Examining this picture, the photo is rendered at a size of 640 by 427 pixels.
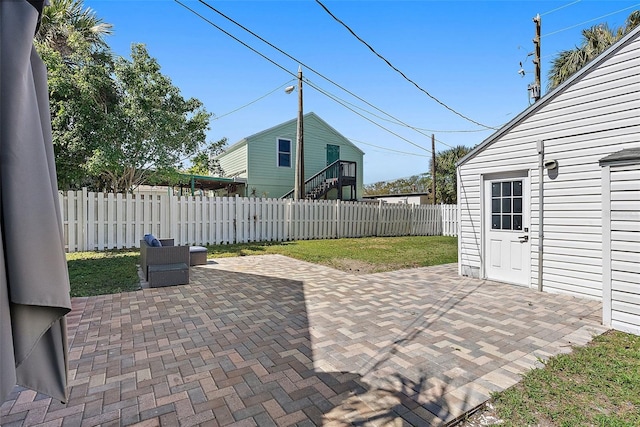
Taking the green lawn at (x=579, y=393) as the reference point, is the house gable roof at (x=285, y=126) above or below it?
above

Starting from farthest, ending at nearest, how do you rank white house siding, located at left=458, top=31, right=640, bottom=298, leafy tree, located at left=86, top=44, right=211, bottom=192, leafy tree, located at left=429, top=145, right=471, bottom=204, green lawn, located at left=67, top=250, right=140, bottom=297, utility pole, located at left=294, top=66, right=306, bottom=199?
leafy tree, located at left=429, top=145, right=471, bottom=204 < utility pole, located at left=294, top=66, right=306, bottom=199 < leafy tree, located at left=86, top=44, right=211, bottom=192 < green lawn, located at left=67, top=250, right=140, bottom=297 < white house siding, located at left=458, top=31, right=640, bottom=298

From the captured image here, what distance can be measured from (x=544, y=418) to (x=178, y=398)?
2575mm

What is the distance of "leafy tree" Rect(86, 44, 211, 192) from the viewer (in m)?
8.96

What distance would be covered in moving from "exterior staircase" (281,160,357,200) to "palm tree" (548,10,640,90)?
979 cm

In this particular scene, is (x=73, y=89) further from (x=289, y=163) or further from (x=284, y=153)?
(x=289, y=163)

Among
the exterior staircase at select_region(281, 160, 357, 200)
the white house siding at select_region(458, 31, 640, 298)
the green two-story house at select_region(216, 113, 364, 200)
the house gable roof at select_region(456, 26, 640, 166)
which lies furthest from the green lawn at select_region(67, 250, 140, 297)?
the exterior staircase at select_region(281, 160, 357, 200)

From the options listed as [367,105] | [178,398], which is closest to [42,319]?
[178,398]

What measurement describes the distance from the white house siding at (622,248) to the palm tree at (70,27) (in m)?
12.8

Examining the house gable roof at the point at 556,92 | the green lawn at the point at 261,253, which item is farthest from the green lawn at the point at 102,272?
the house gable roof at the point at 556,92

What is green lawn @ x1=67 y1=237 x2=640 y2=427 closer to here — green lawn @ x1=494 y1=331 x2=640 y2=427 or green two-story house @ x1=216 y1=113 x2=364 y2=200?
green lawn @ x1=494 y1=331 x2=640 y2=427

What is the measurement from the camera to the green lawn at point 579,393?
2086 mm

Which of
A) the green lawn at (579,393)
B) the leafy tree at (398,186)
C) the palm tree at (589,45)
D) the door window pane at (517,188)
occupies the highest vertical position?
the palm tree at (589,45)

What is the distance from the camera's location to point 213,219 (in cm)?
1066

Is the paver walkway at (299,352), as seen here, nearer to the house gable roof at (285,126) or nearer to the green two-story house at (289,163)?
the green two-story house at (289,163)
